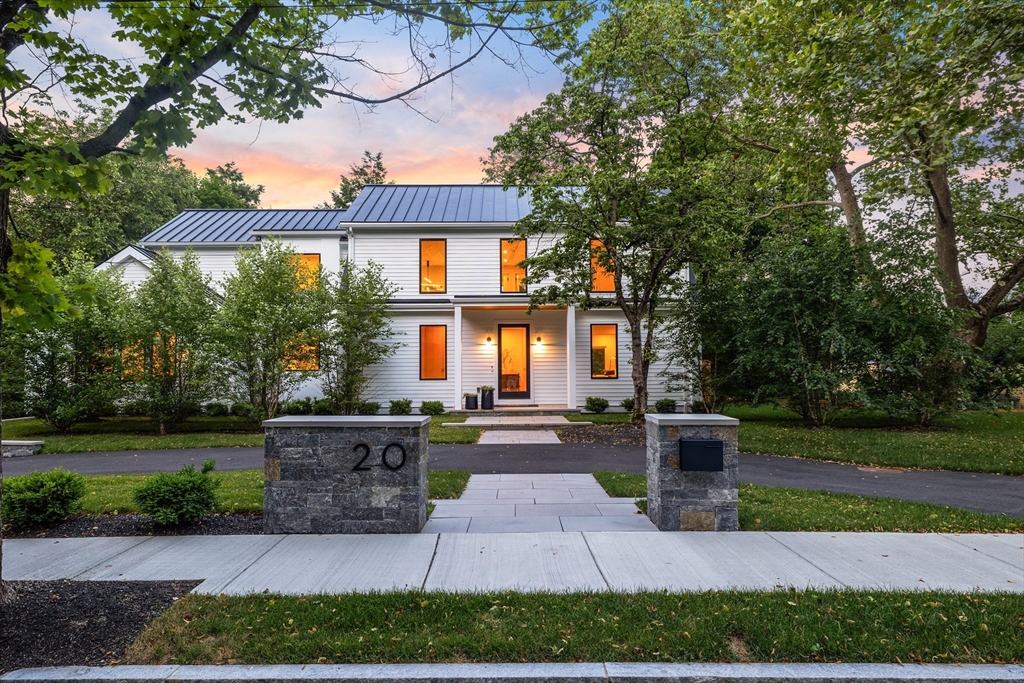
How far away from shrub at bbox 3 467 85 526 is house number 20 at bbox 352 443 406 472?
10.4ft

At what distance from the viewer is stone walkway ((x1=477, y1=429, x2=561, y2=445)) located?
38.2 ft

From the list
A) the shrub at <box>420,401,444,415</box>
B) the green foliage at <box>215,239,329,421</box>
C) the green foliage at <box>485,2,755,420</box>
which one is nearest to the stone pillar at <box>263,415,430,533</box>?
the green foliage at <box>485,2,755,420</box>

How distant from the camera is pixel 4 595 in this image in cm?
359

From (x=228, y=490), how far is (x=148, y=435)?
8.43 meters

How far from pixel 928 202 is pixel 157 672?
19149mm

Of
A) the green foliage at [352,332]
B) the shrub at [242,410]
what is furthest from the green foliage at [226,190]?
the green foliage at [352,332]

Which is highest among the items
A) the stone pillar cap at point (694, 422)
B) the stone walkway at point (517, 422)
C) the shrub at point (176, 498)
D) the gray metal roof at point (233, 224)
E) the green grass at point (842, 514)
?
the gray metal roof at point (233, 224)

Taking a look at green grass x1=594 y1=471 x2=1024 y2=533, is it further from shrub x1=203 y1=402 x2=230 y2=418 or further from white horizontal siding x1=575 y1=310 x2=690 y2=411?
shrub x1=203 y1=402 x2=230 y2=418

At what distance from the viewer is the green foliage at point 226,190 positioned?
3538 cm

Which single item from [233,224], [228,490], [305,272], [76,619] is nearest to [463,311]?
[305,272]

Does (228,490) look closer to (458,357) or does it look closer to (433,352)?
(458,357)

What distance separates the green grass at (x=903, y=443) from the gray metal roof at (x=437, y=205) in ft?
33.1

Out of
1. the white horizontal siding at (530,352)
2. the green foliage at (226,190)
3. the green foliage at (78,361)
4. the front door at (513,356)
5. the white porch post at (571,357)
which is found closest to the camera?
the green foliage at (78,361)

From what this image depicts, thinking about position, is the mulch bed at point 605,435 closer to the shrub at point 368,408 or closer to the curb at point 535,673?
the shrub at point 368,408
